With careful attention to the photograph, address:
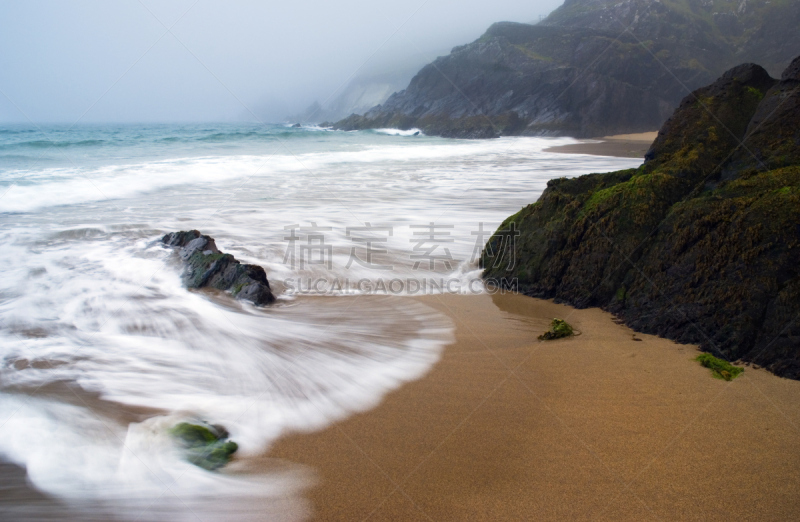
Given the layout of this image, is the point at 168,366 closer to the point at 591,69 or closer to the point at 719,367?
the point at 719,367

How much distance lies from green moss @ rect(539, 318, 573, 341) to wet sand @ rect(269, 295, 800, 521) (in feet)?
0.72

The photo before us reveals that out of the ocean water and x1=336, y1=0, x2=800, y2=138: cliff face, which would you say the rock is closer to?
the ocean water

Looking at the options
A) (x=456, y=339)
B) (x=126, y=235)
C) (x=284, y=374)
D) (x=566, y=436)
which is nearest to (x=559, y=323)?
(x=456, y=339)

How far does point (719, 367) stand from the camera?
3.02 meters

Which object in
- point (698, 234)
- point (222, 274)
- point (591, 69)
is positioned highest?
point (591, 69)

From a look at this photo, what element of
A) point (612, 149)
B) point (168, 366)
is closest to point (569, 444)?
point (168, 366)

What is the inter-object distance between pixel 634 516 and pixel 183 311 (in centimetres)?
410

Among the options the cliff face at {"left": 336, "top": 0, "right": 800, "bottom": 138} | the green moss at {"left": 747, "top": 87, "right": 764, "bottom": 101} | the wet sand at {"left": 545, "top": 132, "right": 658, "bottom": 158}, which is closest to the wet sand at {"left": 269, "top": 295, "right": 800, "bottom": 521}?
the green moss at {"left": 747, "top": 87, "right": 764, "bottom": 101}

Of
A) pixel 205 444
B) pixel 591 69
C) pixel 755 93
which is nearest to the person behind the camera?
pixel 205 444

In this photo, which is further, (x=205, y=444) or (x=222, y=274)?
(x=222, y=274)

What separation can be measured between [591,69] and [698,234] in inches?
1941

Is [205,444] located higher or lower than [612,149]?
lower

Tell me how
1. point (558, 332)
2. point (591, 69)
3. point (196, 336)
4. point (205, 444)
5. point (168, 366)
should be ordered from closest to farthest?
point (205, 444) < point (168, 366) < point (558, 332) < point (196, 336) < point (591, 69)

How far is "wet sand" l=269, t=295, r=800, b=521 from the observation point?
2082 millimetres
